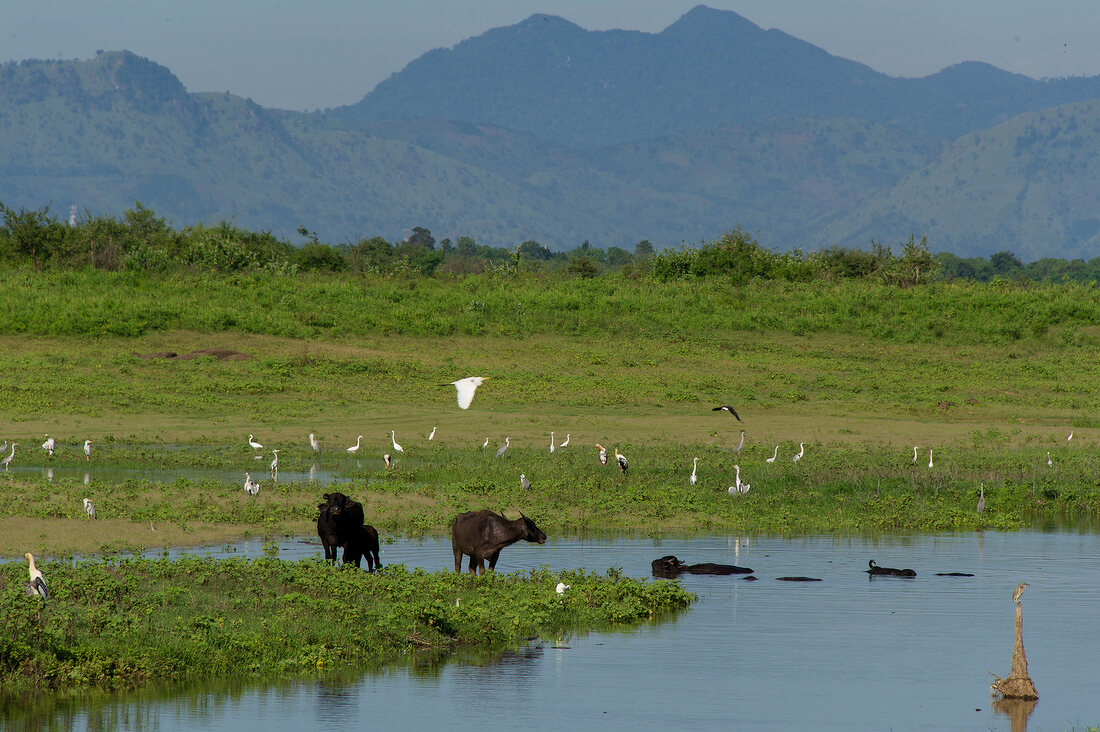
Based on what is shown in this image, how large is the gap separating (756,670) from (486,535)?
401cm

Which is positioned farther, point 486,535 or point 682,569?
point 682,569

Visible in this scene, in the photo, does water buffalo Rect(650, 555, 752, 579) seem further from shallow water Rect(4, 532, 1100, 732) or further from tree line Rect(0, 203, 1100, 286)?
tree line Rect(0, 203, 1100, 286)

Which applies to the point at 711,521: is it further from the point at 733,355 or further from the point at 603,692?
the point at 733,355

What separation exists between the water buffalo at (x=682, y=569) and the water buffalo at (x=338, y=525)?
356 centimetres

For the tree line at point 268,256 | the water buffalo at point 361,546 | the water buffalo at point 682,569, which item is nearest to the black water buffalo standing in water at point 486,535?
the water buffalo at point 361,546

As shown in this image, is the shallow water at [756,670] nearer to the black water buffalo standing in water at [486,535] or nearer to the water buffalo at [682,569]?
the water buffalo at [682,569]

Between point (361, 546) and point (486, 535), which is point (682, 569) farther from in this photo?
point (361, 546)

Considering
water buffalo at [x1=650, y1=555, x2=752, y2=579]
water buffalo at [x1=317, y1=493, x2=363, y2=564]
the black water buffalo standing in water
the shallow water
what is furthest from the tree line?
the shallow water

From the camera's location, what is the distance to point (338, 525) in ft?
51.0

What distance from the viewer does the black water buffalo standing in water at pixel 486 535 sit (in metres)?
15.5

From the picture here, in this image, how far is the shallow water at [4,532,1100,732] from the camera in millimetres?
11148

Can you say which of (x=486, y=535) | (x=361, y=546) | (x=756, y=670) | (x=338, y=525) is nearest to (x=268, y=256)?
(x=361, y=546)

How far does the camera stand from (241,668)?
11930 mm

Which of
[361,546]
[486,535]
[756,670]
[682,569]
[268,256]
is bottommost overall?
[756,670]
